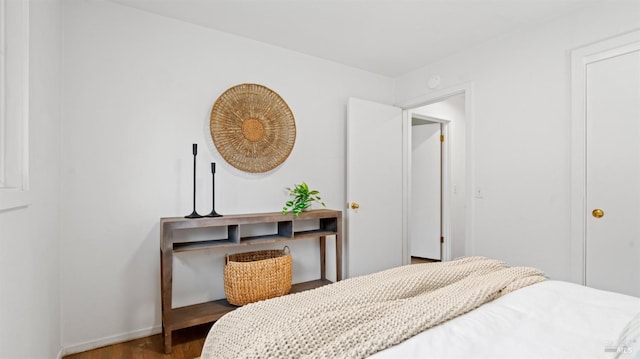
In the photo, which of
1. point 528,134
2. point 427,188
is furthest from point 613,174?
point 427,188

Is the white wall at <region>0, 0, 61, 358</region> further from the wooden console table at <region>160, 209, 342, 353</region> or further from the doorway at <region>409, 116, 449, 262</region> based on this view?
the doorway at <region>409, 116, 449, 262</region>

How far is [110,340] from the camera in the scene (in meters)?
2.25

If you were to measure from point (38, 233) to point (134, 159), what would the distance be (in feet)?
3.00

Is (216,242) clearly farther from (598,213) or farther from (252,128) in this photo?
(598,213)

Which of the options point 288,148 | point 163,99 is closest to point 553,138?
point 288,148

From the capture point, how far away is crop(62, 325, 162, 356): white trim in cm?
214

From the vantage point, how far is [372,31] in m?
2.66

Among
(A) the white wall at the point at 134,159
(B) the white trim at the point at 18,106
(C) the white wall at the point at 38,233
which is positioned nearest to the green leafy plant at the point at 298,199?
(A) the white wall at the point at 134,159

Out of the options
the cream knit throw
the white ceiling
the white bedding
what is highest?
the white ceiling

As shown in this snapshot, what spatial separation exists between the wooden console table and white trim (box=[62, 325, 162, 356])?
0.23 meters

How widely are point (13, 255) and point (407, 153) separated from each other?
335 cm

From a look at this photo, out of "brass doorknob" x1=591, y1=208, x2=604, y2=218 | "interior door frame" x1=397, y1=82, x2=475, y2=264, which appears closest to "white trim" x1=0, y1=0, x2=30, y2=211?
"interior door frame" x1=397, y1=82, x2=475, y2=264

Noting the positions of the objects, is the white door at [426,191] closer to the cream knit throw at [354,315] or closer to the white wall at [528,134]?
the white wall at [528,134]

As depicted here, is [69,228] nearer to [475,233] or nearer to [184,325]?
[184,325]
